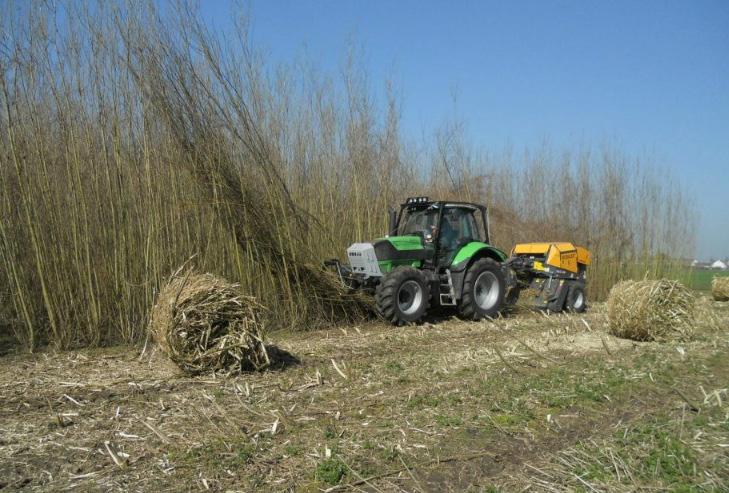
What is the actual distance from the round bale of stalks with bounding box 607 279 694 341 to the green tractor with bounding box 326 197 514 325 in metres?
2.35

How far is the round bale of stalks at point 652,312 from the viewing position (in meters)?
7.25

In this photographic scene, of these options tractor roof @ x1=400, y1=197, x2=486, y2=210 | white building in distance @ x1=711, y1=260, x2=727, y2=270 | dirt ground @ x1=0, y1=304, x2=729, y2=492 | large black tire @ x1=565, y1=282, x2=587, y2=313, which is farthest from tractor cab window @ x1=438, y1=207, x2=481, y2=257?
white building in distance @ x1=711, y1=260, x2=727, y2=270

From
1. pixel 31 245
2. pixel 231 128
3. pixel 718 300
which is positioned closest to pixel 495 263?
pixel 231 128

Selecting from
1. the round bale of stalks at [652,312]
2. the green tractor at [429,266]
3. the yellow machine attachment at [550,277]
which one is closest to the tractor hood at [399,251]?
the green tractor at [429,266]

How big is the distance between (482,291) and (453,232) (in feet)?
3.74

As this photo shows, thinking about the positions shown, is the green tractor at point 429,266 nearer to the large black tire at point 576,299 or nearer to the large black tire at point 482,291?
the large black tire at point 482,291

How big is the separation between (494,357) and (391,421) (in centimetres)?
239

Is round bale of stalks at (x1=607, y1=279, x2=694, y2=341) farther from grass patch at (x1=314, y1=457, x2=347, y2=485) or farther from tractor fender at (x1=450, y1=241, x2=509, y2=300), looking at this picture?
grass patch at (x1=314, y1=457, x2=347, y2=485)

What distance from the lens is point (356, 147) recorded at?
397 inches

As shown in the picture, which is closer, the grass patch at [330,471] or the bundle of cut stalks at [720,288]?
the grass patch at [330,471]

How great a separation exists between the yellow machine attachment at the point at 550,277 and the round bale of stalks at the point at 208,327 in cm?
577

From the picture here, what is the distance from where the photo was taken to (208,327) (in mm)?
5297

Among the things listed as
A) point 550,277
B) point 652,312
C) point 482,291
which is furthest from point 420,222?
point 652,312

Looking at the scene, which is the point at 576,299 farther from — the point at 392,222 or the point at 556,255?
the point at 392,222
